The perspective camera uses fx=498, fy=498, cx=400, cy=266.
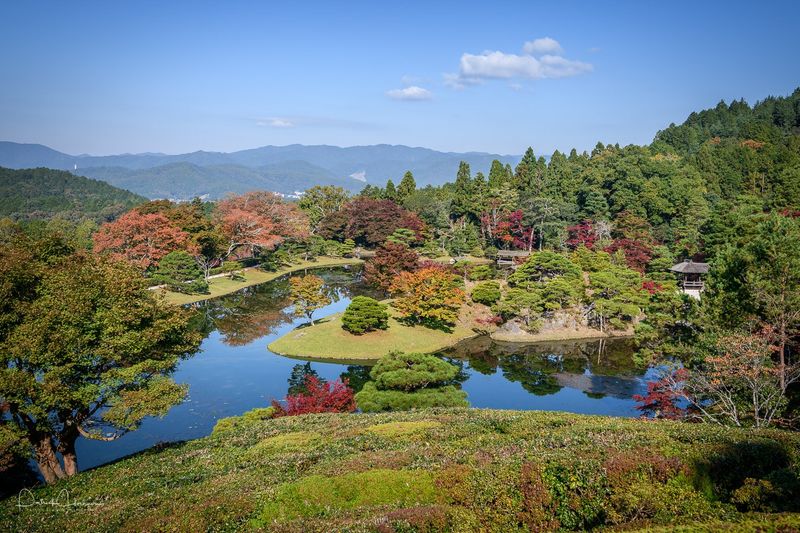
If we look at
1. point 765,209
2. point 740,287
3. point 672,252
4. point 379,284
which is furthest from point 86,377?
point 765,209

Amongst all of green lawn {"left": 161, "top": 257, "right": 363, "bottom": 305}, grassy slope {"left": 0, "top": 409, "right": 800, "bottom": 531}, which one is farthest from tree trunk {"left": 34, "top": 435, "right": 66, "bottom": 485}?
green lawn {"left": 161, "top": 257, "right": 363, "bottom": 305}

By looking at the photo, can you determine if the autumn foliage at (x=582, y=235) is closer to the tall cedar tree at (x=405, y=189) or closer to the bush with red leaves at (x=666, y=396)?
the tall cedar tree at (x=405, y=189)

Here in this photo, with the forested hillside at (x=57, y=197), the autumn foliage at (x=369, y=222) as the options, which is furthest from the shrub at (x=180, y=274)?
the forested hillside at (x=57, y=197)

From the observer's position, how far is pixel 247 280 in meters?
52.9

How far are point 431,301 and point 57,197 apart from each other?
118 m

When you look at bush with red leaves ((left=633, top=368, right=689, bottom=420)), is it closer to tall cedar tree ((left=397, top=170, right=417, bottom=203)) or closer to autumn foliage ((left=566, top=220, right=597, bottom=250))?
autumn foliage ((left=566, top=220, right=597, bottom=250))

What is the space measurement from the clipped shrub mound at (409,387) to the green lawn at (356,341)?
28.4 ft

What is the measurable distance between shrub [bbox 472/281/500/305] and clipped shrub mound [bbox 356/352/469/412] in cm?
1728

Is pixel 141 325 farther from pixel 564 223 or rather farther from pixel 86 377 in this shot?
pixel 564 223

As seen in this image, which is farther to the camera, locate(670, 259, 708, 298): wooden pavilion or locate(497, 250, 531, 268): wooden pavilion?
locate(497, 250, 531, 268): wooden pavilion

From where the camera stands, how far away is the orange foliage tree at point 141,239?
45844 millimetres

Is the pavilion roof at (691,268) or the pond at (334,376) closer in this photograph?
the pond at (334,376)

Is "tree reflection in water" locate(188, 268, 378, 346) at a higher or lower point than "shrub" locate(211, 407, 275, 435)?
lower

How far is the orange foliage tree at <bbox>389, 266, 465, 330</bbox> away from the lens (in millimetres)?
34375
